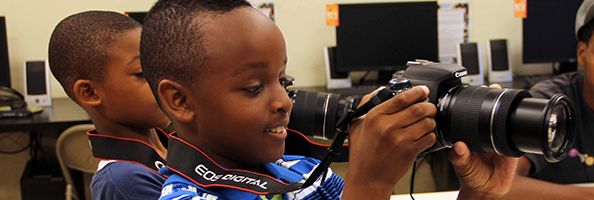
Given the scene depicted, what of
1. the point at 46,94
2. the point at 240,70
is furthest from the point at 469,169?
the point at 46,94

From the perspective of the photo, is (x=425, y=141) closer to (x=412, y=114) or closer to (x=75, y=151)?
(x=412, y=114)

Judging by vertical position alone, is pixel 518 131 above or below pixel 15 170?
above

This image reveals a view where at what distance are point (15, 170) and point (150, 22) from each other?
2.42m

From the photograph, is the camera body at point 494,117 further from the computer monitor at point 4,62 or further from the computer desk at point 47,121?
the computer monitor at point 4,62

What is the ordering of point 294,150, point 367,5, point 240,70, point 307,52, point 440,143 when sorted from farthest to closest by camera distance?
point 307,52 < point 367,5 < point 294,150 < point 440,143 < point 240,70

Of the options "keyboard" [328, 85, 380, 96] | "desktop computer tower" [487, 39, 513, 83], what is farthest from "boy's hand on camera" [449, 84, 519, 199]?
"desktop computer tower" [487, 39, 513, 83]

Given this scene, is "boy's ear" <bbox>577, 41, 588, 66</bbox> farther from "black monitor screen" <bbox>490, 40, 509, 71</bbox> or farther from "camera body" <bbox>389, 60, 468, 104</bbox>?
"black monitor screen" <bbox>490, 40, 509, 71</bbox>

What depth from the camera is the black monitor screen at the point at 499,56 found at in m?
2.77

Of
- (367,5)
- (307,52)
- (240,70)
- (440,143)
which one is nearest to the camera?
(240,70)

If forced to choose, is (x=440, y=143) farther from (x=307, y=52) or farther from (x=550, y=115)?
(x=307, y=52)

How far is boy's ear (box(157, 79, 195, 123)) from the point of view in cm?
62

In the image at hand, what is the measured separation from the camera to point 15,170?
8.55 feet

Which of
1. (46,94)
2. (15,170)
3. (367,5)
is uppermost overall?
(367,5)

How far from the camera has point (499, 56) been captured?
2770 millimetres
